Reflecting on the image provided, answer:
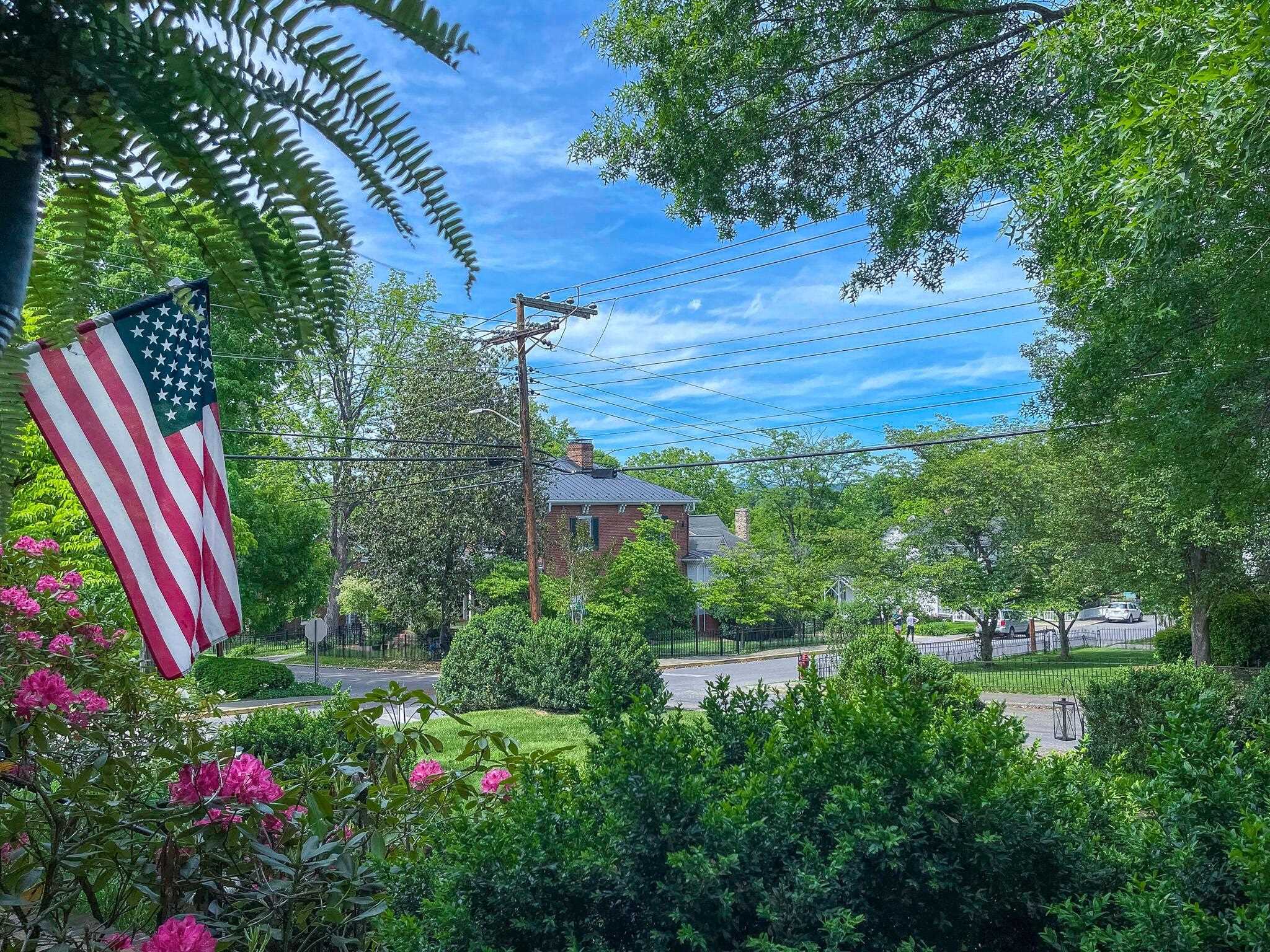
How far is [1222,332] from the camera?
7.20 meters

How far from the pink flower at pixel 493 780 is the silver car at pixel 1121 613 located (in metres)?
64.1

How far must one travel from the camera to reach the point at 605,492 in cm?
4731

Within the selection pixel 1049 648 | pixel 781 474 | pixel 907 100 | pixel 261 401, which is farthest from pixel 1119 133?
pixel 781 474

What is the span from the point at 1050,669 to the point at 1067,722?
15.4 m

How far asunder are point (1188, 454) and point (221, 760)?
8586 mm

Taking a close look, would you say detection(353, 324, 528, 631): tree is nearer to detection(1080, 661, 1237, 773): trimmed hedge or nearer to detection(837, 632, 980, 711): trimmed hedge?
detection(837, 632, 980, 711): trimmed hedge

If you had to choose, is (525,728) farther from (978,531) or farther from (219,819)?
(978,531)

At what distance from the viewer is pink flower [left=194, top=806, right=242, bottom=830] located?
2884mm

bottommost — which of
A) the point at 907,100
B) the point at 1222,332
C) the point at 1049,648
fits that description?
the point at 1049,648

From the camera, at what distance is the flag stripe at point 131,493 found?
332 centimetres

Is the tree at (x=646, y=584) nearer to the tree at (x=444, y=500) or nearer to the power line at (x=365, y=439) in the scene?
the tree at (x=444, y=500)

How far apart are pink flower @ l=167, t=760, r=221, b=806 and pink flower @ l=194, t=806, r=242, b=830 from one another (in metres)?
0.06

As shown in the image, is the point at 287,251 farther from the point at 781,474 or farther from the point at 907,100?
the point at 781,474

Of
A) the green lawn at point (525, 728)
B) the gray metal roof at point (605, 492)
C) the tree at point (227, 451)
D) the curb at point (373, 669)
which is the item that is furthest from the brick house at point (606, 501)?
the green lawn at point (525, 728)
